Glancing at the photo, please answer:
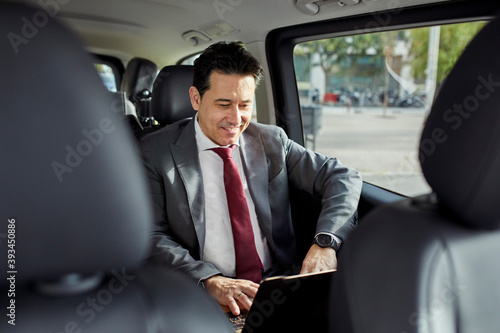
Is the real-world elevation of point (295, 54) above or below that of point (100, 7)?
below

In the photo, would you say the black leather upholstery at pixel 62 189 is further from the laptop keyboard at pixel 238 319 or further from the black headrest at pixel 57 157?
the laptop keyboard at pixel 238 319

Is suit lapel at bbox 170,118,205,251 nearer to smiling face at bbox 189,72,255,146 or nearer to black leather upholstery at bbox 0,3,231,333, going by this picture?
smiling face at bbox 189,72,255,146

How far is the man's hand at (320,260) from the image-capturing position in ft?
4.70

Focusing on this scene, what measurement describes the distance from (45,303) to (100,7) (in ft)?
8.43

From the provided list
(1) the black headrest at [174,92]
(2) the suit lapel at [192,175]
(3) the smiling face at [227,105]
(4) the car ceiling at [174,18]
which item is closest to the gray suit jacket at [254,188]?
(2) the suit lapel at [192,175]

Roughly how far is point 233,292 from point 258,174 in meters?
0.52

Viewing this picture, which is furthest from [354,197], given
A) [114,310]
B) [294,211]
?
[114,310]

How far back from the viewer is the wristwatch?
150 centimetres

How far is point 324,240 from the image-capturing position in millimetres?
1508

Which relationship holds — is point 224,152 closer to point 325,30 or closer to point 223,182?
point 223,182

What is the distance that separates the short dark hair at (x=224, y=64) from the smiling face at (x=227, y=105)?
0.06ft

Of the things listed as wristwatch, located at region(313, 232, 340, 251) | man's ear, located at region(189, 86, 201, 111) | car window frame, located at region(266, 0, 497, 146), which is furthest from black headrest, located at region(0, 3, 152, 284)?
car window frame, located at region(266, 0, 497, 146)

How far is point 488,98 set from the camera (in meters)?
0.68

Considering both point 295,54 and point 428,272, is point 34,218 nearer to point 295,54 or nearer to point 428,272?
point 428,272
